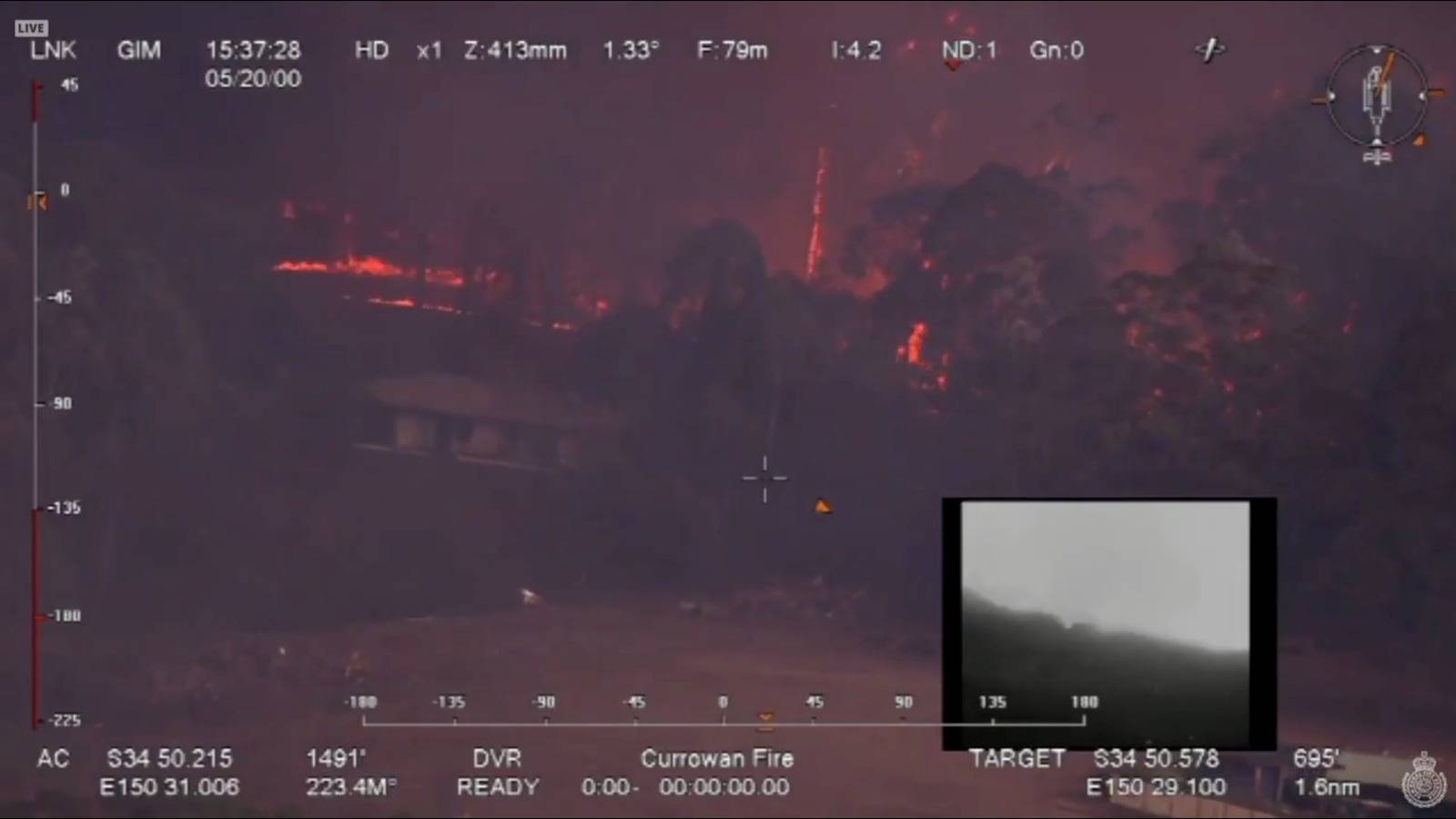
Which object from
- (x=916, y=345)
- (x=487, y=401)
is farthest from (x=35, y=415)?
(x=916, y=345)

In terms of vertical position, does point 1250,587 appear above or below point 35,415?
below

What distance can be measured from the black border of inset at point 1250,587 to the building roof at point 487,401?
105 centimetres

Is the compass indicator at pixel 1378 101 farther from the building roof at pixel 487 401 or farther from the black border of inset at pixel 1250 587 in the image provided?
the building roof at pixel 487 401

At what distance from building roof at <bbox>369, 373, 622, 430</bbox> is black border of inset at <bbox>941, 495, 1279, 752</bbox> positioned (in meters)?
1.05

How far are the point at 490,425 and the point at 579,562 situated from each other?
48 centimetres

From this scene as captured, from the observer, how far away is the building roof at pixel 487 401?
13.1 ft

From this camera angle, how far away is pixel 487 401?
3.99 m

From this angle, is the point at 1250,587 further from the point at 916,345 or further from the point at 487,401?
the point at 487,401

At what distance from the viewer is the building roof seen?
4.00m

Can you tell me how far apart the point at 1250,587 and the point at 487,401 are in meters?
2.32

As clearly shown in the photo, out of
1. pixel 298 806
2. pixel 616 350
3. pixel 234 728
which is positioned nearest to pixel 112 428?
pixel 234 728

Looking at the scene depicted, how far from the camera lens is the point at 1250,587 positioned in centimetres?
400

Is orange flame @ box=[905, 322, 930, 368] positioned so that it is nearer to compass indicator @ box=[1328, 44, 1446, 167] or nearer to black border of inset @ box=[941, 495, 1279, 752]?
black border of inset @ box=[941, 495, 1279, 752]

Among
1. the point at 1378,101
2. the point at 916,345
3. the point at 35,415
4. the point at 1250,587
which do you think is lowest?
the point at 1250,587
